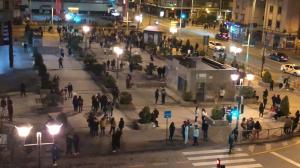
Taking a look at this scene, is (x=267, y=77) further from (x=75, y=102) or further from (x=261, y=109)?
(x=75, y=102)

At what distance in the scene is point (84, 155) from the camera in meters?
28.3

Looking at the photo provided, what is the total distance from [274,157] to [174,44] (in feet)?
144

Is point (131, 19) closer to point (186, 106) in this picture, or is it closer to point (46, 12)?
point (46, 12)

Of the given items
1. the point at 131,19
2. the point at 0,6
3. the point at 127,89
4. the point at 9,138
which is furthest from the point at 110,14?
the point at 9,138

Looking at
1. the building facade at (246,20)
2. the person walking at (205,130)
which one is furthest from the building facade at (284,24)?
the person walking at (205,130)

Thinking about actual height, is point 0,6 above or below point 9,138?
above

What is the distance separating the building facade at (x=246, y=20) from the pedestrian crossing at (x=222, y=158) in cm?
6202

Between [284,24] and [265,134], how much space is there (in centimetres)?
5221

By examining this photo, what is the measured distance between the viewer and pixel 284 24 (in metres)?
82.9

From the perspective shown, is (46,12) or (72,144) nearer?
(72,144)

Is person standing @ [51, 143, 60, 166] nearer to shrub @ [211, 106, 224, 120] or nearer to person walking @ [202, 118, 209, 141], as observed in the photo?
person walking @ [202, 118, 209, 141]

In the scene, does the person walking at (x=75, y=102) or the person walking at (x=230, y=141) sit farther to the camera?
the person walking at (x=75, y=102)

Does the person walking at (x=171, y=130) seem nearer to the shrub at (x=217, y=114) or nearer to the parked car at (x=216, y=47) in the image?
the shrub at (x=217, y=114)

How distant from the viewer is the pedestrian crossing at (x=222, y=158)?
28203 millimetres
